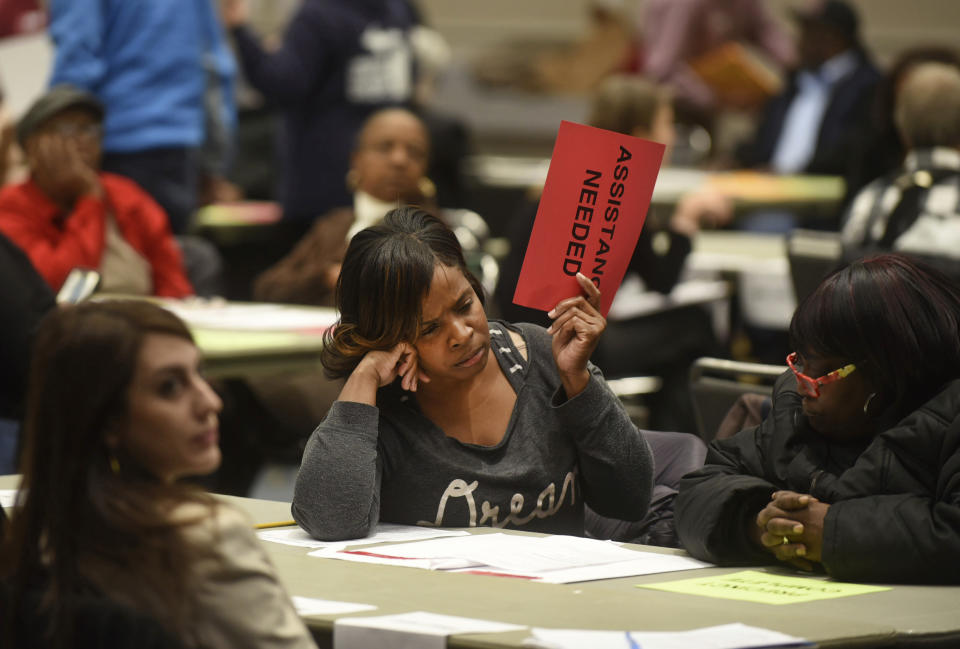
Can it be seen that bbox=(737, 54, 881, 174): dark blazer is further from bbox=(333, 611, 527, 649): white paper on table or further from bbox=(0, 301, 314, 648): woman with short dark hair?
bbox=(0, 301, 314, 648): woman with short dark hair

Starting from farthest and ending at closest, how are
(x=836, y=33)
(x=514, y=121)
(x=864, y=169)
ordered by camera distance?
(x=514, y=121), (x=836, y=33), (x=864, y=169)

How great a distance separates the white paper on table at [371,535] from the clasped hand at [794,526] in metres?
0.53

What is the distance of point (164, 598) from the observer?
1551 millimetres

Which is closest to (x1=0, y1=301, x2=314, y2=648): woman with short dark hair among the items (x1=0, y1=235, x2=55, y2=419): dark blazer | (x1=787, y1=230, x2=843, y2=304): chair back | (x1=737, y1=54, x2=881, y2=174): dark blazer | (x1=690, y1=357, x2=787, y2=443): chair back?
(x1=690, y1=357, x2=787, y2=443): chair back

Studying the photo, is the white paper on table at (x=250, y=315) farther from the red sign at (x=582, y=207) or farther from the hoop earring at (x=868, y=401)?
the hoop earring at (x=868, y=401)

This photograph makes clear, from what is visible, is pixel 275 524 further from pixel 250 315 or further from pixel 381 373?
pixel 250 315

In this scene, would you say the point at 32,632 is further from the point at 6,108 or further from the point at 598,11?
the point at 598,11

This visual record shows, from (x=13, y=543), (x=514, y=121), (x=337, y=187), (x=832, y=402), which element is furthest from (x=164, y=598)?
(x=514, y=121)

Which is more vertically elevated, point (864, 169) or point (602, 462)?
point (864, 169)

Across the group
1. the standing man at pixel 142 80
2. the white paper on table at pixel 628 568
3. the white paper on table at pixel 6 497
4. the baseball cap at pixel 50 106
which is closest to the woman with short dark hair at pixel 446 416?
the white paper on table at pixel 628 568

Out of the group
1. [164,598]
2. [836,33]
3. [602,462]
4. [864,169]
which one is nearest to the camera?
[164,598]

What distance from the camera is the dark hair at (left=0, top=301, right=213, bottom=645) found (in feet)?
5.17

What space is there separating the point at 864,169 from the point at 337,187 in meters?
2.33

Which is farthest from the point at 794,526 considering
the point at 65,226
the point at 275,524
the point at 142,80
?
the point at 142,80
